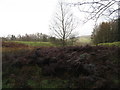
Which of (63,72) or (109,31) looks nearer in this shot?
(63,72)

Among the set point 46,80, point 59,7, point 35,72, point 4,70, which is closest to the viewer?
point 46,80

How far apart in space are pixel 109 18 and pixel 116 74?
8.13 ft

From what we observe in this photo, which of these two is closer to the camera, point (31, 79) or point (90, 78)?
point (90, 78)

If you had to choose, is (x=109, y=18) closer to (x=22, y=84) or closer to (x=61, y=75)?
(x=61, y=75)

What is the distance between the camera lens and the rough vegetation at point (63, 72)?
290cm

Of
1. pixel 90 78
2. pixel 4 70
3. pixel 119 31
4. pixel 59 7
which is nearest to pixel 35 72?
pixel 4 70

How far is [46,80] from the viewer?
3.46 metres

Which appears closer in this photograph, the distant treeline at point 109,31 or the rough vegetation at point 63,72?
the rough vegetation at point 63,72

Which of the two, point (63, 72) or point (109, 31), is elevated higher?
point (109, 31)

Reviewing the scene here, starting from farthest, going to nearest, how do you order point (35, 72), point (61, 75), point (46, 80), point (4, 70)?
1. point (4, 70)
2. point (35, 72)
3. point (61, 75)
4. point (46, 80)

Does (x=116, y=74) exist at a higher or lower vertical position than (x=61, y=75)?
higher

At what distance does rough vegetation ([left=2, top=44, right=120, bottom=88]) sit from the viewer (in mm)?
2897

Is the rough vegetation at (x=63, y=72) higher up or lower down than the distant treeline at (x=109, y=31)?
lower down

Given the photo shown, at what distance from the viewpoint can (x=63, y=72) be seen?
3.82 m
